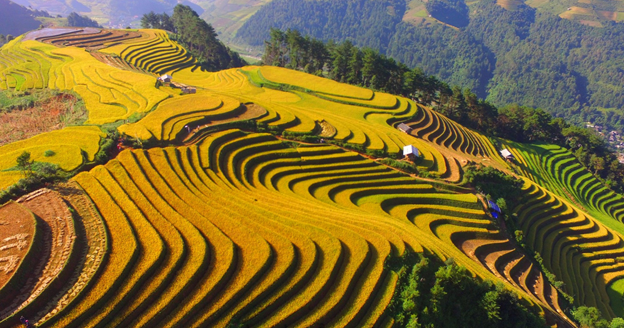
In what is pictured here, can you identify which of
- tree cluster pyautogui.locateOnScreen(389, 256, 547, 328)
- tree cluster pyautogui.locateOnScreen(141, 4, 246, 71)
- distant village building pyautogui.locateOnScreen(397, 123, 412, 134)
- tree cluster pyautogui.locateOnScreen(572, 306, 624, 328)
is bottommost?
tree cluster pyautogui.locateOnScreen(572, 306, 624, 328)

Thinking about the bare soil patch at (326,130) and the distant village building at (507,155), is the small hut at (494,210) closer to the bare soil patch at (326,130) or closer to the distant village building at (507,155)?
the bare soil patch at (326,130)

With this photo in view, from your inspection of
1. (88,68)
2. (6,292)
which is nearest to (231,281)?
(6,292)

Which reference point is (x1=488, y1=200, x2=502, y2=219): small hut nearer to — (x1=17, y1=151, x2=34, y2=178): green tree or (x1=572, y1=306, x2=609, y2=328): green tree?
(x1=572, y1=306, x2=609, y2=328): green tree

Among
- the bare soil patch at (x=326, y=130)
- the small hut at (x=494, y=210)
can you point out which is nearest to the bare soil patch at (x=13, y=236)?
the bare soil patch at (x=326, y=130)

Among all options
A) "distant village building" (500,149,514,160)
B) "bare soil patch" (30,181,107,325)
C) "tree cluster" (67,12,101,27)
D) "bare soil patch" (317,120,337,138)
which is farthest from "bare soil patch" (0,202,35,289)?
"tree cluster" (67,12,101,27)

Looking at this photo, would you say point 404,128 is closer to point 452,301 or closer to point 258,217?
point 452,301

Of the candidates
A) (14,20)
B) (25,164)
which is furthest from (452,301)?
(14,20)
